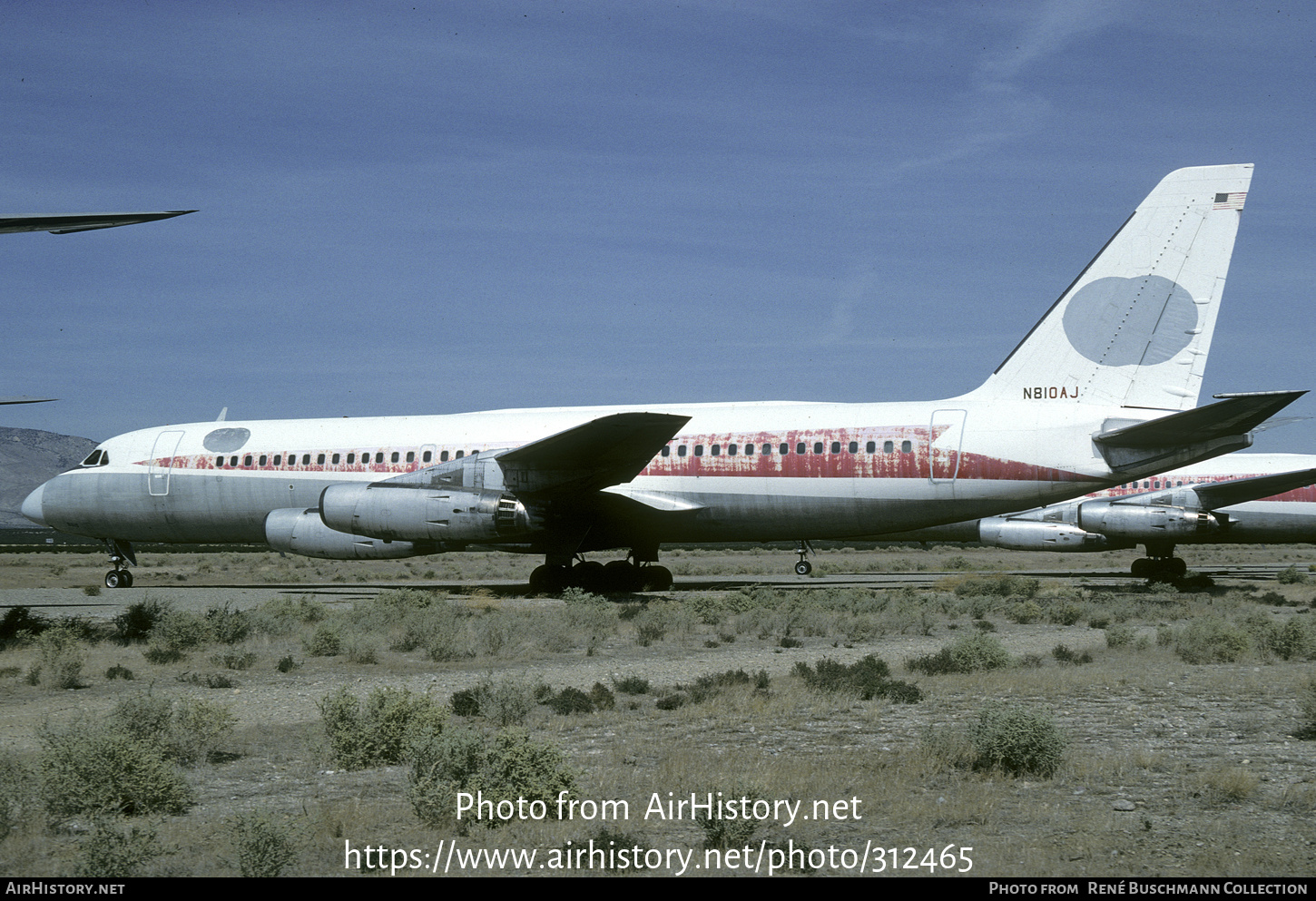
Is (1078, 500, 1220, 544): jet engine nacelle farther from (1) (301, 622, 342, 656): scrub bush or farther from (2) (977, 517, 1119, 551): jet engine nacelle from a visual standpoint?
(1) (301, 622, 342, 656): scrub bush

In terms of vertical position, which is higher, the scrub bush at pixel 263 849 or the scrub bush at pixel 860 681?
the scrub bush at pixel 263 849

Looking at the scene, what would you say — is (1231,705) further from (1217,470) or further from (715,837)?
(1217,470)

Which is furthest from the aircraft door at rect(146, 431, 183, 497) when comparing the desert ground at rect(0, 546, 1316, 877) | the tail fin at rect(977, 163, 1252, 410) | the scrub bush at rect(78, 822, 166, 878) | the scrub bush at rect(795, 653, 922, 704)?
the scrub bush at rect(78, 822, 166, 878)

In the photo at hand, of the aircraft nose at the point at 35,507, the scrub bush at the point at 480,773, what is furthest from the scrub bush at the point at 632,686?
the aircraft nose at the point at 35,507

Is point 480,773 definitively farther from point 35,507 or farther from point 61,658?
point 35,507

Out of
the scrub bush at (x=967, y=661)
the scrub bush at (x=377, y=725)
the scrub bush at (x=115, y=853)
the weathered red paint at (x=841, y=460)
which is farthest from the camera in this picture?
the weathered red paint at (x=841, y=460)

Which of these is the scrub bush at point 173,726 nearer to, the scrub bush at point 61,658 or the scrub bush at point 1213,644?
the scrub bush at point 61,658

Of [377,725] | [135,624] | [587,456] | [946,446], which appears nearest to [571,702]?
[377,725]

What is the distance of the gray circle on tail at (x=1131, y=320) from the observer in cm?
1964

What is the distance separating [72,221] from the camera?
11.1 meters

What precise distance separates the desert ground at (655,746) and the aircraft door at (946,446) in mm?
3853

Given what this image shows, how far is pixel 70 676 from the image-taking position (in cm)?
1109

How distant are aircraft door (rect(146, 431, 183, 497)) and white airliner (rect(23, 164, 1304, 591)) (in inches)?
148
